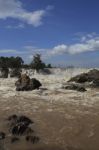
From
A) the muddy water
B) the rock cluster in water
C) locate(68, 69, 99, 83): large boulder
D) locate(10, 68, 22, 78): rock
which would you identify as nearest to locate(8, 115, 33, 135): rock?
the rock cluster in water

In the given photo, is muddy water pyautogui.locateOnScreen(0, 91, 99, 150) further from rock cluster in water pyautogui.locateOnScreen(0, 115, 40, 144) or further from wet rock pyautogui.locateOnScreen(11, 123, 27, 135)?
wet rock pyautogui.locateOnScreen(11, 123, 27, 135)

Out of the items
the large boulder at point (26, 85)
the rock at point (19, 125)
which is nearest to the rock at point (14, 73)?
the large boulder at point (26, 85)

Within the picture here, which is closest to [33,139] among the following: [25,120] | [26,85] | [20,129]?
[20,129]

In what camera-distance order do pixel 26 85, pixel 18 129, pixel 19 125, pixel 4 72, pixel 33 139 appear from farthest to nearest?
pixel 4 72 < pixel 26 85 < pixel 19 125 < pixel 18 129 < pixel 33 139

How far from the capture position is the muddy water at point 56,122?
1285 cm

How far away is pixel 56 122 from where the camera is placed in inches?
630

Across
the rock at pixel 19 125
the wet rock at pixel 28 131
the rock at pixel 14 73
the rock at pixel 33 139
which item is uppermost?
the rock at pixel 14 73

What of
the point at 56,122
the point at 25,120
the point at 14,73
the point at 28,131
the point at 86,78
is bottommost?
the point at 28,131

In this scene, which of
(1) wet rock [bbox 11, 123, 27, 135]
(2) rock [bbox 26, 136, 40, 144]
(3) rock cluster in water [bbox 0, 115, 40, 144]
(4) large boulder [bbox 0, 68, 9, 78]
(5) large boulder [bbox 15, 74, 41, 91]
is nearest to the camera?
(2) rock [bbox 26, 136, 40, 144]

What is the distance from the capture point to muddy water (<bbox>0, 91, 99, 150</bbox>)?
42.2 ft

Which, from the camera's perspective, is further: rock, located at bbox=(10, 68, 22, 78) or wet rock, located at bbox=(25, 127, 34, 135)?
rock, located at bbox=(10, 68, 22, 78)

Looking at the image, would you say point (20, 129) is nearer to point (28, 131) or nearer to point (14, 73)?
point (28, 131)

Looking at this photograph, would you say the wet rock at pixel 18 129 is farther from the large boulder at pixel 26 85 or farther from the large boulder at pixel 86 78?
the large boulder at pixel 86 78

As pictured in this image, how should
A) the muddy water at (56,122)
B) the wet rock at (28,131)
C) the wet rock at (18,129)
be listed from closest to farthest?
the muddy water at (56,122)
the wet rock at (18,129)
the wet rock at (28,131)
